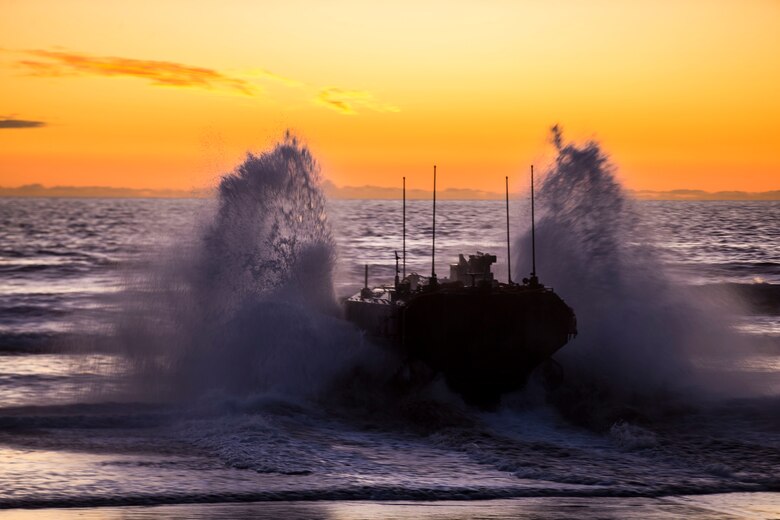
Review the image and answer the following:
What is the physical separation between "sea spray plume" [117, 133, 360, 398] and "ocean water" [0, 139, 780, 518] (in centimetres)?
6

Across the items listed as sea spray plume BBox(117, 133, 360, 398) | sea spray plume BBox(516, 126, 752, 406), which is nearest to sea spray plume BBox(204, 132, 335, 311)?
sea spray plume BBox(117, 133, 360, 398)

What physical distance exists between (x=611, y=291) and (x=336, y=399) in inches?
377

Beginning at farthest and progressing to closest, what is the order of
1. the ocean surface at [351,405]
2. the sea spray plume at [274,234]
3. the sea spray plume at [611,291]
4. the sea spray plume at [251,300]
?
the sea spray plume at [611,291] < the sea spray plume at [274,234] < the sea spray plume at [251,300] < the ocean surface at [351,405]

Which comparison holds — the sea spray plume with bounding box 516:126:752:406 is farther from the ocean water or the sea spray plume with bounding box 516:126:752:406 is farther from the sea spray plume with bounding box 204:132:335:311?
the sea spray plume with bounding box 204:132:335:311

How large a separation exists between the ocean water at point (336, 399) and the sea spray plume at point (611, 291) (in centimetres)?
7

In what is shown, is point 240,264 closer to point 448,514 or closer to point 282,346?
point 282,346

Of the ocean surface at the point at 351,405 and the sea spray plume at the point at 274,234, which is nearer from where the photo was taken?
the ocean surface at the point at 351,405

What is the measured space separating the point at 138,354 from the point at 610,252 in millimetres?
13379

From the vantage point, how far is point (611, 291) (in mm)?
29844

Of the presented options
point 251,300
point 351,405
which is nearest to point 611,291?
point 351,405

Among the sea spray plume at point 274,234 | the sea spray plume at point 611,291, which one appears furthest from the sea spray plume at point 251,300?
the sea spray plume at point 611,291

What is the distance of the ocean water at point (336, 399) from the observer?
53.8ft

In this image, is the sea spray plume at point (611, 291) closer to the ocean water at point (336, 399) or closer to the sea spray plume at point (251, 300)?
the ocean water at point (336, 399)

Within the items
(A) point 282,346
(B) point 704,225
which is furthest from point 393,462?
(B) point 704,225
